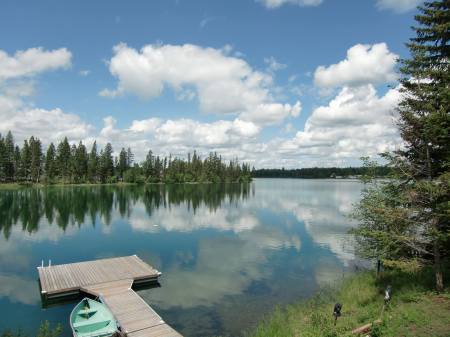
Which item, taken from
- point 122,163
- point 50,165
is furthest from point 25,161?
point 122,163

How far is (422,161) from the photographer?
18.5 meters

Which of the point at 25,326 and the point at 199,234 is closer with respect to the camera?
the point at 25,326

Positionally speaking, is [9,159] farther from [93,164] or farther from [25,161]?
[93,164]

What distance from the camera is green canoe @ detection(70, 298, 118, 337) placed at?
18219 millimetres

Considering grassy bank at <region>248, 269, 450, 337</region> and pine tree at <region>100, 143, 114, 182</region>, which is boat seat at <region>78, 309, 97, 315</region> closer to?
→ grassy bank at <region>248, 269, 450, 337</region>

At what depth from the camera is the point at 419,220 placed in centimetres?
1822

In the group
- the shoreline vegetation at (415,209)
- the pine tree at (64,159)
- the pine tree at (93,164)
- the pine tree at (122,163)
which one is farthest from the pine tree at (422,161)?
the pine tree at (122,163)

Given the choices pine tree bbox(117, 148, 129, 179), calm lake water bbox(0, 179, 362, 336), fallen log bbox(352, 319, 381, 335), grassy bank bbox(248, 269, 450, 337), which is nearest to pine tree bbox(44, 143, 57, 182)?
pine tree bbox(117, 148, 129, 179)

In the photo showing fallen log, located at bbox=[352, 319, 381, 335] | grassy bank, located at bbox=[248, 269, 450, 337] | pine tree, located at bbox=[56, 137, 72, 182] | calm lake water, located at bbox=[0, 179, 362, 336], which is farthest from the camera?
pine tree, located at bbox=[56, 137, 72, 182]

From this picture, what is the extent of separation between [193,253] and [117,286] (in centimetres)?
1416

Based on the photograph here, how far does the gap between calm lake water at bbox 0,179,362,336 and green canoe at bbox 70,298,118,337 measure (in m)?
1.80

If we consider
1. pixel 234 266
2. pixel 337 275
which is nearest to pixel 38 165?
pixel 234 266

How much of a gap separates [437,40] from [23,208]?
249ft

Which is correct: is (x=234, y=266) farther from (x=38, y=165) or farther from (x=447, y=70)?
(x=38, y=165)
